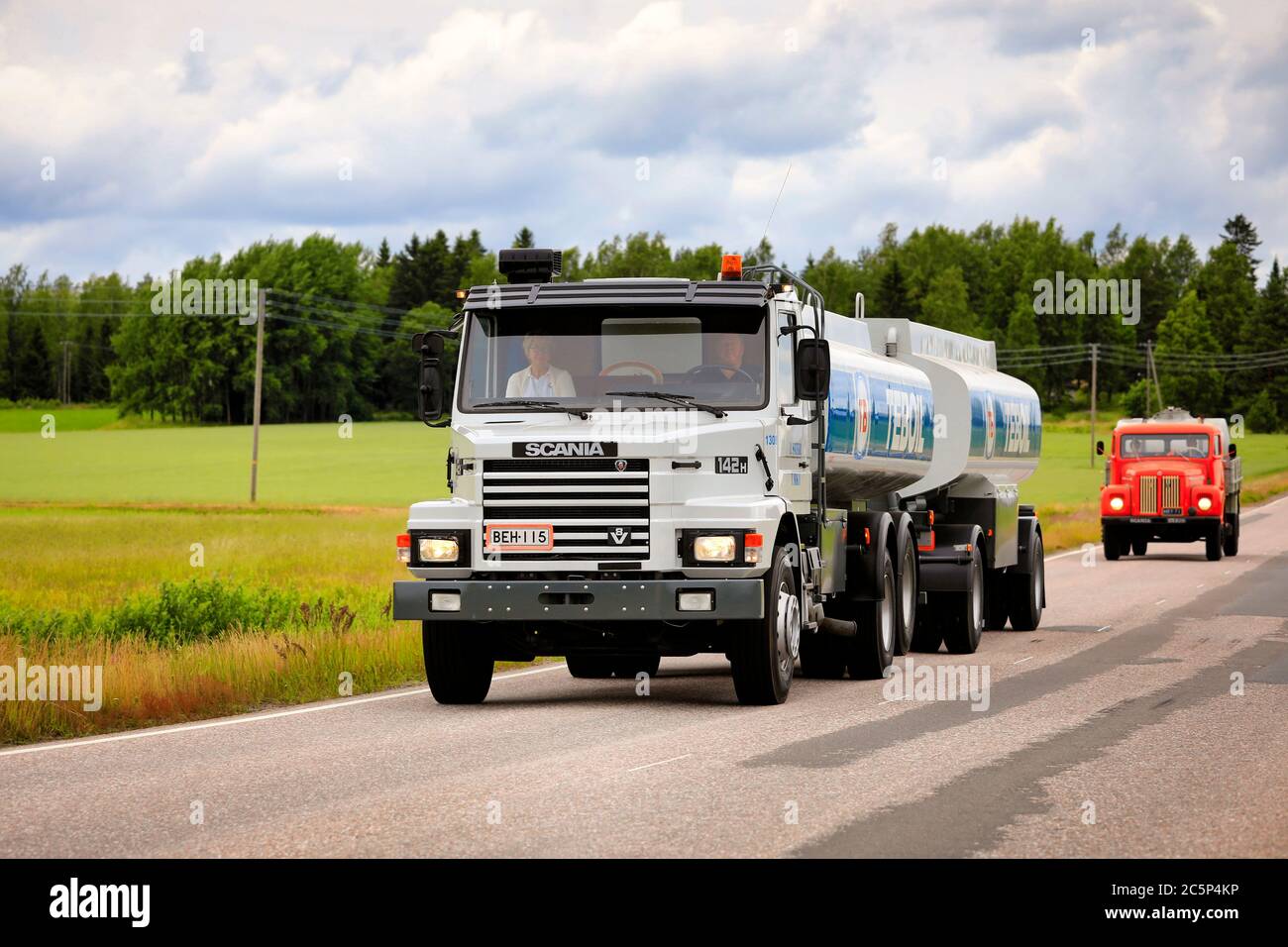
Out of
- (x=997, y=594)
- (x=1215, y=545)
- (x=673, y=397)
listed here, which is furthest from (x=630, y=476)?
(x=1215, y=545)

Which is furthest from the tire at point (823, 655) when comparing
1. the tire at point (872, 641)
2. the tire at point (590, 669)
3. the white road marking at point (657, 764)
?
the white road marking at point (657, 764)

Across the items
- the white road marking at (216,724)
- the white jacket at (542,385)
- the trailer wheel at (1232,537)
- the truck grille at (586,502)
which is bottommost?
the white road marking at (216,724)

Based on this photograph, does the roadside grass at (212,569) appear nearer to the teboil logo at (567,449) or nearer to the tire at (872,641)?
the teboil logo at (567,449)

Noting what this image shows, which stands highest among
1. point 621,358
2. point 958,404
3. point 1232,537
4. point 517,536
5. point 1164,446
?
point 621,358

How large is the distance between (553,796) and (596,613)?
137 inches

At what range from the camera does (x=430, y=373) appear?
13359 mm

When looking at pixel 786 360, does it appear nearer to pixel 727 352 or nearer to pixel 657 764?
pixel 727 352

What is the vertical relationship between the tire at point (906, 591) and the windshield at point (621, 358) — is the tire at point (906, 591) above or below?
below

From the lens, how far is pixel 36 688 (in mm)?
13766

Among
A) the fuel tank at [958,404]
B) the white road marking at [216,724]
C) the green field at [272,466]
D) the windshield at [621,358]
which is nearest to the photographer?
the white road marking at [216,724]

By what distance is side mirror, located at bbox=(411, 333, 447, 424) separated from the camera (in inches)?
527

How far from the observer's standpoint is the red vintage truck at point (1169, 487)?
3778 centimetres

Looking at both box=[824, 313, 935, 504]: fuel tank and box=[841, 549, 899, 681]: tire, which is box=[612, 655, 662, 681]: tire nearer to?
box=[841, 549, 899, 681]: tire
